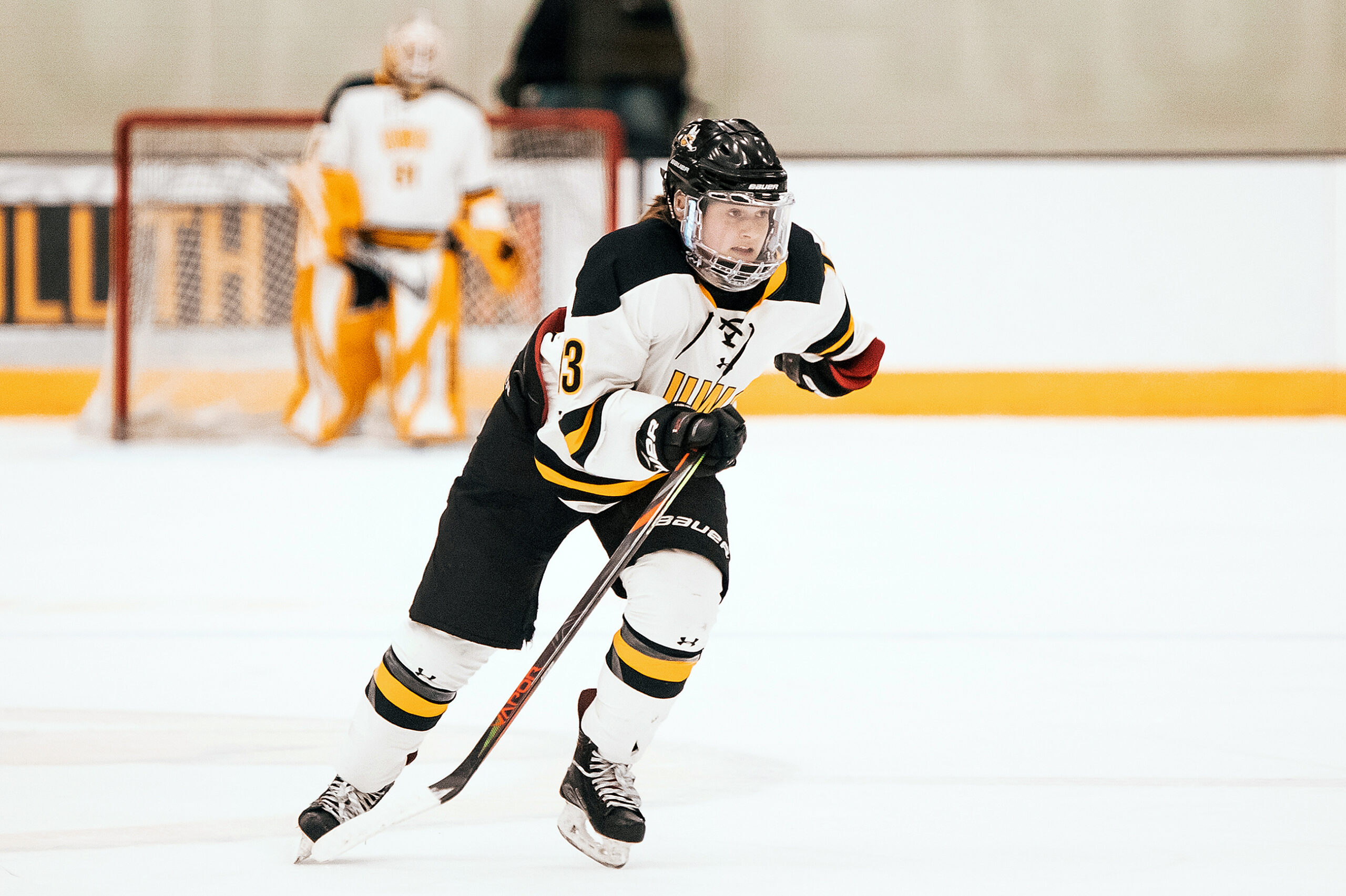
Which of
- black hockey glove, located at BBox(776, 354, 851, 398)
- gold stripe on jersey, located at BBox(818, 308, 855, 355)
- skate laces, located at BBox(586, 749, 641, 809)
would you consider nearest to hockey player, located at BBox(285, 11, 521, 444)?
black hockey glove, located at BBox(776, 354, 851, 398)

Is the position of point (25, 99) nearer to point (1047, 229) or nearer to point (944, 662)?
point (1047, 229)

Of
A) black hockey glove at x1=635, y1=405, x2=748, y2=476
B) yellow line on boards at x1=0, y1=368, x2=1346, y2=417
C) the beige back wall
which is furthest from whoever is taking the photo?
yellow line on boards at x1=0, y1=368, x2=1346, y2=417

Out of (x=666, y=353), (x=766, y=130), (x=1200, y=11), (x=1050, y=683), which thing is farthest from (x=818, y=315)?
(x=1200, y=11)

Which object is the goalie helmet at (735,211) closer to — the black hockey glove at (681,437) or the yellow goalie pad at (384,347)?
the black hockey glove at (681,437)

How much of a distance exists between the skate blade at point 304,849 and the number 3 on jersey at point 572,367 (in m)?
0.55

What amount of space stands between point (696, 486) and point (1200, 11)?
17.4 feet

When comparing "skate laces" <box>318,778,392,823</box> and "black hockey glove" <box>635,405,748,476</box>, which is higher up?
"black hockey glove" <box>635,405,748,476</box>

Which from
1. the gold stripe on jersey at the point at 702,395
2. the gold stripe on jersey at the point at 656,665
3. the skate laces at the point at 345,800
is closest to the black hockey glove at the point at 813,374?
the gold stripe on jersey at the point at 702,395

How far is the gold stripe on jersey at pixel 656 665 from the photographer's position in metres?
1.78

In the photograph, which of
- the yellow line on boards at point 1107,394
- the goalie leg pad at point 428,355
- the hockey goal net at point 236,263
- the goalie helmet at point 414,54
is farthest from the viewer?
the yellow line on boards at point 1107,394

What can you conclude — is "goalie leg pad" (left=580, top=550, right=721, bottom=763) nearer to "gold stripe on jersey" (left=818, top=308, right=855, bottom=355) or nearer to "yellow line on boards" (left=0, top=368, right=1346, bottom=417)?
"gold stripe on jersey" (left=818, top=308, right=855, bottom=355)

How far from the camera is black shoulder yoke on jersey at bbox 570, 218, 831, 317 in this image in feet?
5.82

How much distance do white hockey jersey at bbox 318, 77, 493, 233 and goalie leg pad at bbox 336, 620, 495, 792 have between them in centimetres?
401

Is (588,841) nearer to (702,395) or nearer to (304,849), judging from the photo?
(304,849)
